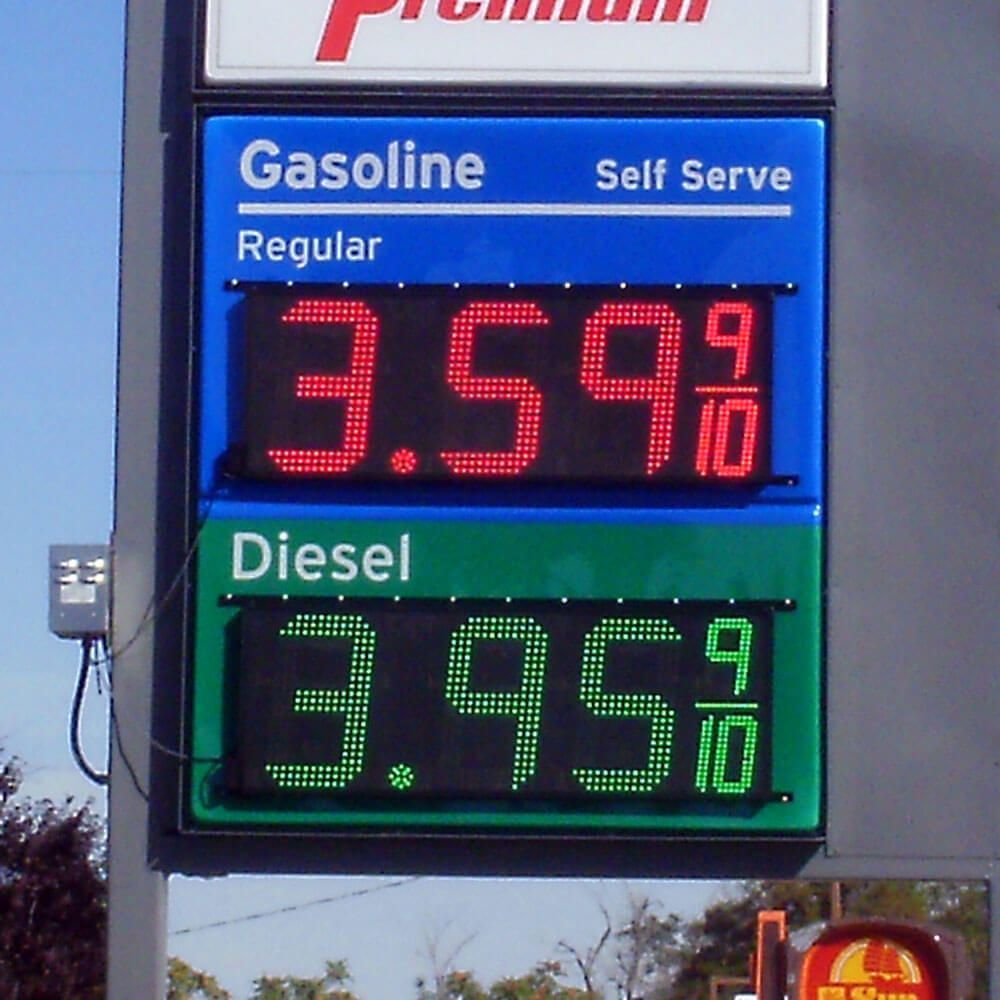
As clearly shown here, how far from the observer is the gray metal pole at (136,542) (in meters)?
8.70

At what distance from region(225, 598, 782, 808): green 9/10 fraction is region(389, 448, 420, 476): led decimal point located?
525 millimetres

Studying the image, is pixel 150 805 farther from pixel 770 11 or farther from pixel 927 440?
pixel 770 11

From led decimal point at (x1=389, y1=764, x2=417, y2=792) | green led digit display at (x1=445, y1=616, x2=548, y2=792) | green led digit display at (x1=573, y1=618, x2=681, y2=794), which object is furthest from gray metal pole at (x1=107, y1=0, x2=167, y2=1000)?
green led digit display at (x1=573, y1=618, x2=681, y2=794)

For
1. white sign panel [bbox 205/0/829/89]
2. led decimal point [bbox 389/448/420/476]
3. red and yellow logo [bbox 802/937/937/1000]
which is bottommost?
red and yellow logo [bbox 802/937/937/1000]

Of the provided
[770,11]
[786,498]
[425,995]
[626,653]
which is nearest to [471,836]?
[626,653]

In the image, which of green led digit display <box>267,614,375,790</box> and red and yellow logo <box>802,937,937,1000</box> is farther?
red and yellow logo <box>802,937,937,1000</box>

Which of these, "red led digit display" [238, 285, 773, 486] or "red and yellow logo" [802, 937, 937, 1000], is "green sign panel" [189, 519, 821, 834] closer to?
"red led digit display" [238, 285, 773, 486]

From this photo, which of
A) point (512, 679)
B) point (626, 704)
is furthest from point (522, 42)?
point (626, 704)

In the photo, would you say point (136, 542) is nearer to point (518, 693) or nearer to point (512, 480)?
point (512, 480)

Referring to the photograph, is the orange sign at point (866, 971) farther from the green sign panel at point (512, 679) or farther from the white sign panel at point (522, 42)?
the white sign panel at point (522, 42)

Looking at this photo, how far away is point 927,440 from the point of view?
29.0 ft

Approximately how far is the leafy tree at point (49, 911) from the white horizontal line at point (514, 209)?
43.6 feet

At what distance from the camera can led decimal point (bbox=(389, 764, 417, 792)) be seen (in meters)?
8.12

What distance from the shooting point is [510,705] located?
806 cm
